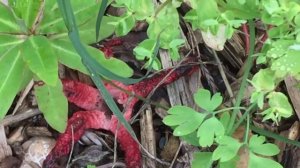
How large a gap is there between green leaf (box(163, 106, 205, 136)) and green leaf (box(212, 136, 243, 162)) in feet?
0.23

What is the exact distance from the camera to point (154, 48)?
1.51 meters

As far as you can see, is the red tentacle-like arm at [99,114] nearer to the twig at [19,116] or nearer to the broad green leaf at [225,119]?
the twig at [19,116]

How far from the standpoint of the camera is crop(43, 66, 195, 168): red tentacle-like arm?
1863 mm

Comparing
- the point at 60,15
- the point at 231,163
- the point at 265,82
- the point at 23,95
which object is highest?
the point at 60,15

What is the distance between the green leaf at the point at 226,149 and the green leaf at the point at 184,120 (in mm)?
70

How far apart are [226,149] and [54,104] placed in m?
0.56

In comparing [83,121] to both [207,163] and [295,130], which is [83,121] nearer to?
[207,163]

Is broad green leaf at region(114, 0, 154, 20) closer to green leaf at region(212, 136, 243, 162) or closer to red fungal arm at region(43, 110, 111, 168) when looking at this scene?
green leaf at region(212, 136, 243, 162)

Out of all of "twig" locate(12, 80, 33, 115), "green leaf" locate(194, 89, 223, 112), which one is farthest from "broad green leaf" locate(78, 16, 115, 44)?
"green leaf" locate(194, 89, 223, 112)

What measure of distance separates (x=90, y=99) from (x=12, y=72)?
27 centimetres

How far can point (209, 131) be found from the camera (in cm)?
151

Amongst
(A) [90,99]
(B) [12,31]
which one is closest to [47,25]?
(B) [12,31]

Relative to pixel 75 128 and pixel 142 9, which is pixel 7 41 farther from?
pixel 142 9

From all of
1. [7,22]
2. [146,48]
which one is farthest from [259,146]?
[7,22]
